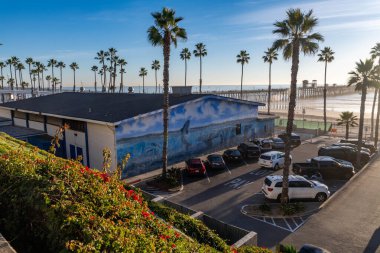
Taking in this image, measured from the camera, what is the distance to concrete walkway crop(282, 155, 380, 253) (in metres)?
14.7

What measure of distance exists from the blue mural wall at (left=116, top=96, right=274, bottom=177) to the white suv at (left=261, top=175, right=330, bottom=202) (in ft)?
40.1

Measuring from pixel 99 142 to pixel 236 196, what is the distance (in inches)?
530

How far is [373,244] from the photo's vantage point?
1466 centimetres

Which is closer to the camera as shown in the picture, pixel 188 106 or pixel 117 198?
pixel 117 198

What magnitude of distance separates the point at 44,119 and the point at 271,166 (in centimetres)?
2635

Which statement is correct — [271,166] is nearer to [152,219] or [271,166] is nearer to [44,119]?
[152,219]

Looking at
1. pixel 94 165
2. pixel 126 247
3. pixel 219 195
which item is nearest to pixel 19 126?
pixel 94 165

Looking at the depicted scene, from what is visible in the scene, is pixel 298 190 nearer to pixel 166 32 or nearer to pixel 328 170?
pixel 328 170

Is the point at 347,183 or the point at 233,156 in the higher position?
the point at 233,156

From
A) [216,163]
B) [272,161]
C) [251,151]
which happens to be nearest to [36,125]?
[216,163]

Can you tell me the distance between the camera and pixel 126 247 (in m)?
5.44

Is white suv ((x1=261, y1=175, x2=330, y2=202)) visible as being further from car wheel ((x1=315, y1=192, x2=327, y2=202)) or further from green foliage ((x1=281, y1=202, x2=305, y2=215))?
green foliage ((x1=281, y1=202, x2=305, y2=215))

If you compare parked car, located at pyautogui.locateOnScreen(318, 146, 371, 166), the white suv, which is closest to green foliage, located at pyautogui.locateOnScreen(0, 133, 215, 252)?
the white suv

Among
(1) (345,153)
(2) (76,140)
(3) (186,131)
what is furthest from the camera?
(3) (186,131)
